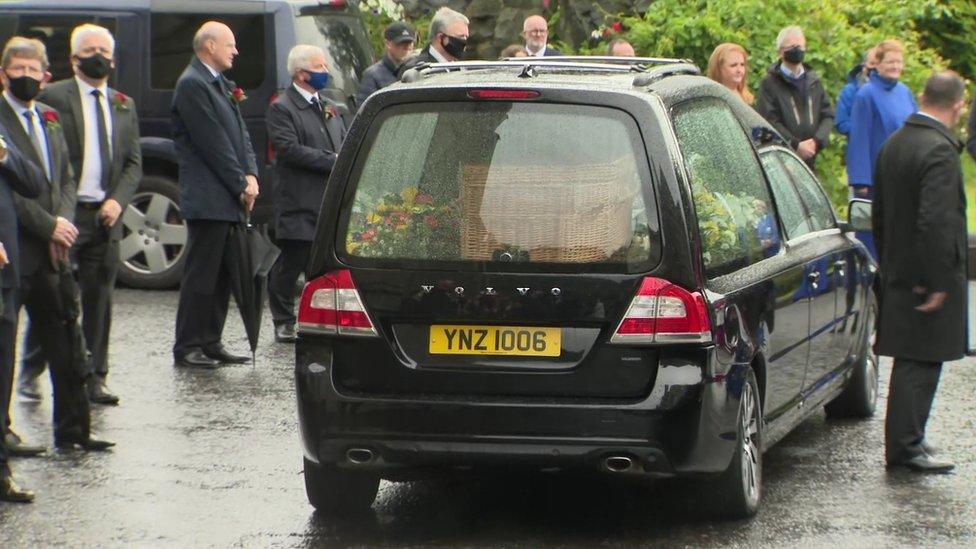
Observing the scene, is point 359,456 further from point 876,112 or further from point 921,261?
point 876,112

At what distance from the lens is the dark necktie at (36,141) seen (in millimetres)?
8594

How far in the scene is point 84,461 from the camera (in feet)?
27.9

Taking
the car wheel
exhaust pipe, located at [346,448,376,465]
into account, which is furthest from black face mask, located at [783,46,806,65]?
exhaust pipe, located at [346,448,376,465]

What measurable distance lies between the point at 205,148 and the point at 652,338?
489 cm

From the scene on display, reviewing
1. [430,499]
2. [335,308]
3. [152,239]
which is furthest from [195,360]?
[335,308]

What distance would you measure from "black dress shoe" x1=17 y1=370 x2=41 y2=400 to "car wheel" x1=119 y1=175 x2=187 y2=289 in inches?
167

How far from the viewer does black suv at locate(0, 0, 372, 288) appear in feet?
46.0

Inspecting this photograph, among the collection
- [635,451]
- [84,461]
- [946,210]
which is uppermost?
[946,210]

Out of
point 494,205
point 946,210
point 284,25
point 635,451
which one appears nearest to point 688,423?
point 635,451

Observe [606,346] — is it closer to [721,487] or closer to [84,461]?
[721,487]

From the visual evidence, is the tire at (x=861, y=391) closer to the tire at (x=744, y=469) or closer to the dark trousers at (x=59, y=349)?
the tire at (x=744, y=469)

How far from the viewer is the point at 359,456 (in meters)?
→ 6.95

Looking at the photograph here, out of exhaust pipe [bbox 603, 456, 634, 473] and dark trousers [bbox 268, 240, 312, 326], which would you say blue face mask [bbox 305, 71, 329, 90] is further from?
exhaust pipe [bbox 603, 456, 634, 473]

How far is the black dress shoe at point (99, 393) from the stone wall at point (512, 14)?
872cm
